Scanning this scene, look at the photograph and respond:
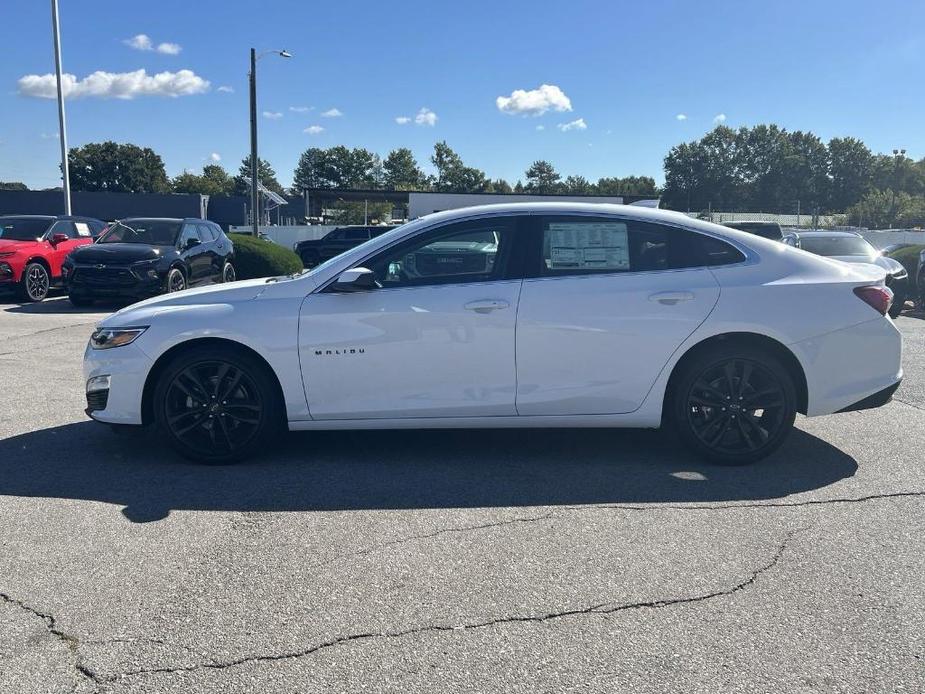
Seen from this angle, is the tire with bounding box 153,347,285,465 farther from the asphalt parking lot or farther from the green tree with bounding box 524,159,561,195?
the green tree with bounding box 524,159,561,195

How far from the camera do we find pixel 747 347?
5004 millimetres

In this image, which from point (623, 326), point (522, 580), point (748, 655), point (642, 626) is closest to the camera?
point (748, 655)

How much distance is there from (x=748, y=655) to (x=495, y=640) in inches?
36.4

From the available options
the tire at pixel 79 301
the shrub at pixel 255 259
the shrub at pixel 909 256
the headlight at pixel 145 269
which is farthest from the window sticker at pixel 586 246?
the shrub at pixel 255 259

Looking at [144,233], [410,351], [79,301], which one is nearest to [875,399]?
[410,351]

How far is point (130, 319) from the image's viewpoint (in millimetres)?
5098

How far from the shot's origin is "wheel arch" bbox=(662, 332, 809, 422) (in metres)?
5.01

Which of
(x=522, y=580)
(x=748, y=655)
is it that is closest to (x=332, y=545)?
(x=522, y=580)

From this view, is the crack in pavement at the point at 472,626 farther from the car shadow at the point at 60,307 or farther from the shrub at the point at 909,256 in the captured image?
the shrub at the point at 909,256

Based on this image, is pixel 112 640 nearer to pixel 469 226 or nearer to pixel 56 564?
pixel 56 564

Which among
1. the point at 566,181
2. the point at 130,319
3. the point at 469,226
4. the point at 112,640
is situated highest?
the point at 566,181

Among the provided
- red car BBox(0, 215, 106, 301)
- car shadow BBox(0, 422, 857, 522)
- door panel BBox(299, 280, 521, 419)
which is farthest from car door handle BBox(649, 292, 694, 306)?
red car BBox(0, 215, 106, 301)

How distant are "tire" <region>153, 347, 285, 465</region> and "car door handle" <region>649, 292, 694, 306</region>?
2421 mm

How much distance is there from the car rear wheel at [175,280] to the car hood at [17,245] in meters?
3.11
